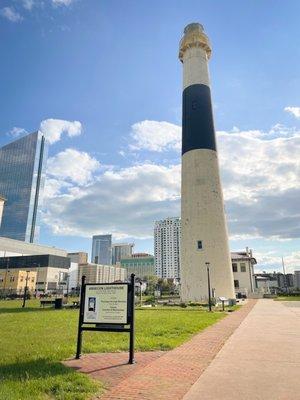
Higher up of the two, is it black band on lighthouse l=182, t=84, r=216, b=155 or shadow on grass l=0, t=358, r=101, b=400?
black band on lighthouse l=182, t=84, r=216, b=155

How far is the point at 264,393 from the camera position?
630 cm

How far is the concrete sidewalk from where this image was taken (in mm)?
6250

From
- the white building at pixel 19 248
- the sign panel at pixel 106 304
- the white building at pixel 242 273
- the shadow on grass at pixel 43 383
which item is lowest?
the shadow on grass at pixel 43 383

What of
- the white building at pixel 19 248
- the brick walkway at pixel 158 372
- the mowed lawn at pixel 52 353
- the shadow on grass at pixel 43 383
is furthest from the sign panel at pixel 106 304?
the white building at pixel 19 248

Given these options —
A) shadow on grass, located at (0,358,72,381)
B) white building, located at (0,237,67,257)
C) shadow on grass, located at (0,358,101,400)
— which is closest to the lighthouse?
shadow on grass, located at (0,358,72,381)

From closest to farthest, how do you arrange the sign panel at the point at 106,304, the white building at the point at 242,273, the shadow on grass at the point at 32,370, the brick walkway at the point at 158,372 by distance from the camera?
the brick walkway at the point at 158,372 < the shadow on grass at the point at 32,370 < the sign panel at the point at 106,304 < the white building at the point at 242,273

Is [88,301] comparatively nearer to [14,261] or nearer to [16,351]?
[16,351]

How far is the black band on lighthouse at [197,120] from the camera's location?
1449 inches

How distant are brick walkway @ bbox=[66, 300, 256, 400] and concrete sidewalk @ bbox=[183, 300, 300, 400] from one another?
0.81 ft

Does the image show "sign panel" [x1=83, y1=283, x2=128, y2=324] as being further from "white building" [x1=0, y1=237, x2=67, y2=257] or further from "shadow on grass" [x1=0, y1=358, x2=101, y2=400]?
"white building" [x1=0, y1=237, x2=67, y2=257]

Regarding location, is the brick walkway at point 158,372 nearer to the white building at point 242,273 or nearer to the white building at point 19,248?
the white building at point 242,273

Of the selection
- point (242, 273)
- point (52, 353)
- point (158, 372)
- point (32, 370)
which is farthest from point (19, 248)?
point (158, 372)

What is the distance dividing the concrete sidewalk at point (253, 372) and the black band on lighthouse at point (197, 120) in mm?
26488

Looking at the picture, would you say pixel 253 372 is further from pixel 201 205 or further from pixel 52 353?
pixel 201 205
